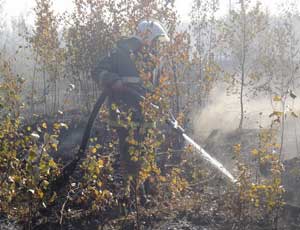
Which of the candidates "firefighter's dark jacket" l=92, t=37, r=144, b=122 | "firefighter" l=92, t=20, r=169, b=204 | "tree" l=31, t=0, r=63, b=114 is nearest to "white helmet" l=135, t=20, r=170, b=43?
"firefighter" l=92, t=20, r=169, b=204

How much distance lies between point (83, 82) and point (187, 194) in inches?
412

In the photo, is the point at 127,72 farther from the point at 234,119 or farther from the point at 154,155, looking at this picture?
the point at 234,119

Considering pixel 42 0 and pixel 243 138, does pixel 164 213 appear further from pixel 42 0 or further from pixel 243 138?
pixel 42 0

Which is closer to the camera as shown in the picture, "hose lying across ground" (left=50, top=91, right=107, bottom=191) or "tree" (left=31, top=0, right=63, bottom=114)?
"hose lying across ground" (left=50, top=91, right=107, bottom=191)

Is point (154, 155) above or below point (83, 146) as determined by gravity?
above

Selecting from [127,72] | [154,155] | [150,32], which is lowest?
[154,155]

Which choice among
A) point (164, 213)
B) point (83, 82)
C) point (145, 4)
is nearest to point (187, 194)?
point (164, 213)

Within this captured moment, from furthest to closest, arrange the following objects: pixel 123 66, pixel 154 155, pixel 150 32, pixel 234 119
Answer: pixel 234 119, pixel 123 66, pixel 150 32, pixel 154 155

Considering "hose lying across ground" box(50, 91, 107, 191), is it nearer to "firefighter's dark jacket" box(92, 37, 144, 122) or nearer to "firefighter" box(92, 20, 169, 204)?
"firefighter" box(92, 20, 169, 204)

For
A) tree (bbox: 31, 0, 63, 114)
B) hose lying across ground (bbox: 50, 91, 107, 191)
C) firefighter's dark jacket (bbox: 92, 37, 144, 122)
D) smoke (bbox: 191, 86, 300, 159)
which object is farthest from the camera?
tree (bbox: 31, 0, 63, 114)

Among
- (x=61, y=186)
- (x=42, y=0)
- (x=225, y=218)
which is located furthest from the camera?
(x=42, y=0)

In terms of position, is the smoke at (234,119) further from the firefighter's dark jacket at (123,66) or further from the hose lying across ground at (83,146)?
the hose lying across ground at (83,146)

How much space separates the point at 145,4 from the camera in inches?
420

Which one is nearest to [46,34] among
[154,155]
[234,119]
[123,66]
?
[234,119]
